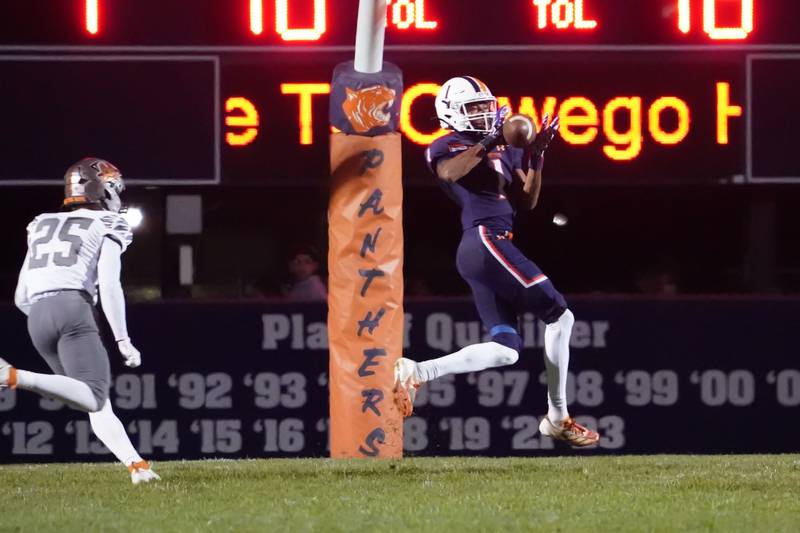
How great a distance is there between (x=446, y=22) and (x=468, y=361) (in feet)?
12.2

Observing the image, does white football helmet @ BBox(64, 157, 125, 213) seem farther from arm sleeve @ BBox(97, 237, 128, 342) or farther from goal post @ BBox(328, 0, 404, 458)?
goal post @ BBox(328, 0, 404, 458)

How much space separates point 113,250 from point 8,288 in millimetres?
10950

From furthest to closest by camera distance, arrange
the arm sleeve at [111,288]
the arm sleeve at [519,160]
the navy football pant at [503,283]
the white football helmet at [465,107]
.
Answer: the arm sleeve at [519,160] → the white football helmet at [465,107] → the navy football pant at [503,283] → the arm sleeve at [111,288]

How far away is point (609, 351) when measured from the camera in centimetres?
1324

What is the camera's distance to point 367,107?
11.2 metres

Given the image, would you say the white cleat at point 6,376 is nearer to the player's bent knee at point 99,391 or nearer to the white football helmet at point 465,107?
the player's bent knee at point 99,391

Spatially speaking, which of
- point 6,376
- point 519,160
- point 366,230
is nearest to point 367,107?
point 366,230

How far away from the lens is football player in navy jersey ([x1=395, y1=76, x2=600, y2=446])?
1027 centimetres

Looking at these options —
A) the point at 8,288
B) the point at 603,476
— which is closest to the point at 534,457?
the point at 603,476

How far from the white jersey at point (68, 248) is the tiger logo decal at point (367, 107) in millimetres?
2027

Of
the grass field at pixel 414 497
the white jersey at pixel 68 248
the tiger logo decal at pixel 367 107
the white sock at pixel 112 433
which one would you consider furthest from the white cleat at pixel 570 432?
the white jersey at pixel 68 248

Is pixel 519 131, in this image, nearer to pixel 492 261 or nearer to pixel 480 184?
pixel 480 184

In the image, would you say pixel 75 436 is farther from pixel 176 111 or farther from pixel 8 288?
pixel 8 288

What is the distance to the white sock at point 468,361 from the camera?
10.3 metres
